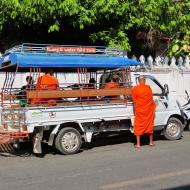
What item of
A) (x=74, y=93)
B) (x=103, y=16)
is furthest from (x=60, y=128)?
(x=103, y=16)

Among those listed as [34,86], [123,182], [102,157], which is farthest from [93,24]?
[123,182]

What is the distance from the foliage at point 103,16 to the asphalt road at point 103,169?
179 inches

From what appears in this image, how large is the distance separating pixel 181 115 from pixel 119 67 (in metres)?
2.28

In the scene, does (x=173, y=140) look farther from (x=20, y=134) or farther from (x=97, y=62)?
(x=20, y=134)

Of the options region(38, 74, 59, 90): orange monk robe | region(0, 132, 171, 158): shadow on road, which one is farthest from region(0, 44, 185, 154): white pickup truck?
region(0, 132, 171, 158): shadow on road

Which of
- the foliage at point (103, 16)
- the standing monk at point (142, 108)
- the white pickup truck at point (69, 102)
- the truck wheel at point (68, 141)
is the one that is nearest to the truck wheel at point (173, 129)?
the white pickup truck at point (69, 102)

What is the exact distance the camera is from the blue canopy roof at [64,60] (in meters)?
11.5

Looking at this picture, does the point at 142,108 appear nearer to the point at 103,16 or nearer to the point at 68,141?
the point at 68,141

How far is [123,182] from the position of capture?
27.4ft

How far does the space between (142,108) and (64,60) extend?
2.28 metres

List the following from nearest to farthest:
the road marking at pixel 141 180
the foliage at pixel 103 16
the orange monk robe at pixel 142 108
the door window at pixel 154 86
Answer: the road marking at pixel 141 180 < the orange monk robe at pixel 142 108 < the door window at pixel 154 86 < the foliage at pixel 103 16

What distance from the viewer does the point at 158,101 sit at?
13.5 metres

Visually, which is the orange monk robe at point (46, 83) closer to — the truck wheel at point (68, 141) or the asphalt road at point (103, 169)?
the truck wheel at point (68, 141)

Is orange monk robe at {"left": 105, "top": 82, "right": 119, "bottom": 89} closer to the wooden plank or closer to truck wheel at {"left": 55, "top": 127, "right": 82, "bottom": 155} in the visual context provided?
the wooden plank
